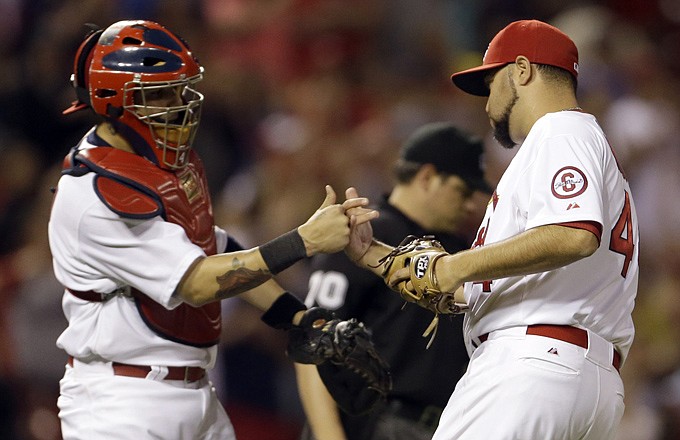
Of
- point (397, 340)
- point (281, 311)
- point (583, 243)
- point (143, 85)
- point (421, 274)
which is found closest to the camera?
point (583, 243)

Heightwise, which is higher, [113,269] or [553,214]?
[553,214]

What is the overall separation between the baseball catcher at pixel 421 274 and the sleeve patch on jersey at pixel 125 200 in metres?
0.86

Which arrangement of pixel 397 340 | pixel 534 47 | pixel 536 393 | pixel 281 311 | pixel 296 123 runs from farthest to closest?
pixel 296 123 → pixel 397 340 → pixel 281 311 → pixel 534 47 → pixel 536 393

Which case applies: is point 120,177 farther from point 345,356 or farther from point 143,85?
point 345,356

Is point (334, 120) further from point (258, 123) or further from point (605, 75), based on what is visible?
point (605, 75)

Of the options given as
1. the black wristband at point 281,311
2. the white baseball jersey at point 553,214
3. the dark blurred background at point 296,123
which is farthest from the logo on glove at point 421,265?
the dark blurred background at point 296,123

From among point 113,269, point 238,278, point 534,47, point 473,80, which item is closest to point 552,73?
point 534,47

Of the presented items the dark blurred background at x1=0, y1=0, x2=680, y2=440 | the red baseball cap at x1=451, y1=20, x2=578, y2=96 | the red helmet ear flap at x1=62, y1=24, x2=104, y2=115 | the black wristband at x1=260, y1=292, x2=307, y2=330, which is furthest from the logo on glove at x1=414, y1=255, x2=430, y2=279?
the dark blurred background at x1=0, y1=0, x2=680, y2=440

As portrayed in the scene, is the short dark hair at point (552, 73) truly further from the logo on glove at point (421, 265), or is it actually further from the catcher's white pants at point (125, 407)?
the catcher's white pants at point (125, 407)

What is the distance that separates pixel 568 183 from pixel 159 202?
1464mm

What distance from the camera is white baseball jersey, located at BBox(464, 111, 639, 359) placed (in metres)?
3.66

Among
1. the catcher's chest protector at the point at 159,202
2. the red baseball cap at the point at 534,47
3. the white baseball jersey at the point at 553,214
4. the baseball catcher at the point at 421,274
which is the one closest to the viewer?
the white baseball jersey at the point at 553,214

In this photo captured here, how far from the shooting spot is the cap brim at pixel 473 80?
4.17m

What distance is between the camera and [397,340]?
16.2 ft
